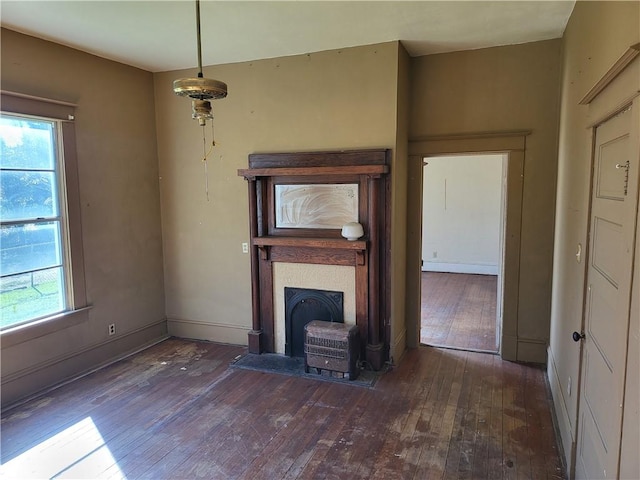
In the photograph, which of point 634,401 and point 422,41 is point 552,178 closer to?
point 422,41

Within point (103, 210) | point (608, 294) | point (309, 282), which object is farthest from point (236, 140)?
point (608, 294)

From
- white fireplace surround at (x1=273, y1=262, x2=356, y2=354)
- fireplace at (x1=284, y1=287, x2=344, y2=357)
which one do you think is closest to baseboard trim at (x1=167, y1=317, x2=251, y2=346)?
white fireplace surround at (x1=273, y1=262, x2=356, y2=354)

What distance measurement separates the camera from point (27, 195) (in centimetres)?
330

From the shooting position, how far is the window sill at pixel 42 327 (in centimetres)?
319

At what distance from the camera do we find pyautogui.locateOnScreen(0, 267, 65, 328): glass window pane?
3.21m

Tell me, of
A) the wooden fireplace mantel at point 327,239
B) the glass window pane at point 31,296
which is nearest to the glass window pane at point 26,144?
the glass window pane at point 31,296

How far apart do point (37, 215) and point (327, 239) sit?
7.80ft

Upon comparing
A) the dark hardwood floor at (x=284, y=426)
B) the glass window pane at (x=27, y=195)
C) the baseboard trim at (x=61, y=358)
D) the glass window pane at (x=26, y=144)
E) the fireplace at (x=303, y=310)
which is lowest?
the dark hardwood floor at (x=284, y=426)

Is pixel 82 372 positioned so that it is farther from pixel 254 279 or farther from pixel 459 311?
pixel 459 311

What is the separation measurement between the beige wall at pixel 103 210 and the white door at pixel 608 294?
3.80 meters

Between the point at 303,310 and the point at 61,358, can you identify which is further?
the point at 303,310

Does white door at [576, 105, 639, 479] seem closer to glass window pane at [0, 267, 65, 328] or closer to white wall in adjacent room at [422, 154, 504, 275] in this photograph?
glass window pane at [0, 267, 65, 328]

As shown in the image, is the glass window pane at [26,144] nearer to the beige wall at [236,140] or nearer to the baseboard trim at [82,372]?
the beige wall at [236,140]

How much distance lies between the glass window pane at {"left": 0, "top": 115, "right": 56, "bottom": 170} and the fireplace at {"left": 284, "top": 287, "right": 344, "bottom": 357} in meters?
2.33
